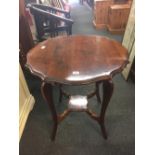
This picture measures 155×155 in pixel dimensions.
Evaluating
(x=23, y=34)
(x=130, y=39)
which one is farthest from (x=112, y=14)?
(x=23, y=34)

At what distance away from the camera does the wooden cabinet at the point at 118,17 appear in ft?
10.9

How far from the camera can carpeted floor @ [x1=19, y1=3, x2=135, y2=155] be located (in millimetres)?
1397

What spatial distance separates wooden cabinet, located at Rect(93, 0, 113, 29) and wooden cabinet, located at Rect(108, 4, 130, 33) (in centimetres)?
17

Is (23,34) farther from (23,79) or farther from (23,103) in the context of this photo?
(23,103)

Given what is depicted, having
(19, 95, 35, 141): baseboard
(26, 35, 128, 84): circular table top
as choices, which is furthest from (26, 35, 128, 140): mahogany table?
(19, 95, 35, 141): baseboard

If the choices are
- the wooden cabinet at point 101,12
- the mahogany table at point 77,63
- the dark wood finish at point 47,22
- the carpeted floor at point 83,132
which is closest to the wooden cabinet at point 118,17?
the wooden cabinet at point 101,12

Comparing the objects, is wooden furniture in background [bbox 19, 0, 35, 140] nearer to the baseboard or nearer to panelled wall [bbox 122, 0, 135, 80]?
the baseboard

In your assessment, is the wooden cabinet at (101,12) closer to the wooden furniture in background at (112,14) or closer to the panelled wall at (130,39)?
the wooden furniture in background at (112,14)

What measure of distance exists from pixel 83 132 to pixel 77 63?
77 cm

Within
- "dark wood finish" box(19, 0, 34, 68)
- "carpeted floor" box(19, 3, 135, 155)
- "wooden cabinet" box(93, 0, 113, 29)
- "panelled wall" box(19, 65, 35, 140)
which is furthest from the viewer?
"wooden cabinet" box(93, 0, 113, 29)

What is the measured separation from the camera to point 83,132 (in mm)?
Answer: 1528

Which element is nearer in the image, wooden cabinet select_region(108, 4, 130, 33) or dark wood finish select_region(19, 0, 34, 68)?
dark wood finish select_region(19, 0, 34, 68)
